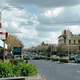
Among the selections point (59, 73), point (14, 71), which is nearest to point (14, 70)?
point (14, 71)

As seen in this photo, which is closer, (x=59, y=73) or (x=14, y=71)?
(x=14, y=71)

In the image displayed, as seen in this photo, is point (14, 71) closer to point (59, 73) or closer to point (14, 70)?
point (14, 70)

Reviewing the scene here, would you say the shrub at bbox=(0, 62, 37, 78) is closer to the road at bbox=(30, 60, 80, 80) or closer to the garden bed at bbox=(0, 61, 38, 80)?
the garden bed at bbox=(0, 61, 38, 80)

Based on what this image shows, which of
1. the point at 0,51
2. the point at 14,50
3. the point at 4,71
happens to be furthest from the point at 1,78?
the point at 14,50

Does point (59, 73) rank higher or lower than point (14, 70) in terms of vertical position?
lower

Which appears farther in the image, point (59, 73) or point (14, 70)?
point (59, 73)

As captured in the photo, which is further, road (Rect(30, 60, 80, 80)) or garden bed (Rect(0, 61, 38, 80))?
road (Rect(30, 60, 80, 80))

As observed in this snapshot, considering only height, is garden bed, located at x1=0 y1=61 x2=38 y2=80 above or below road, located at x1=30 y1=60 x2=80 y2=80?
above

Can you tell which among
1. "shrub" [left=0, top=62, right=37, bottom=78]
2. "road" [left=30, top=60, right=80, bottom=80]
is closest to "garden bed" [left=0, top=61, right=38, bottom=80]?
"shrub" [left=0, top=62, right=37, bottom=78]

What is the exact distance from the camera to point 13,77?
20359 mm

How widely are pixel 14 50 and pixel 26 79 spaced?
71.3m

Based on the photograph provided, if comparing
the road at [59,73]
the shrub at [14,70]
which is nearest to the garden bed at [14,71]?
the shrub at [14,70]

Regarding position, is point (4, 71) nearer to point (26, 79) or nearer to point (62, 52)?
point (26, 79)

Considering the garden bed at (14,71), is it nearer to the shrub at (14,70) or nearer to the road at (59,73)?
the shrub at (14,70)
